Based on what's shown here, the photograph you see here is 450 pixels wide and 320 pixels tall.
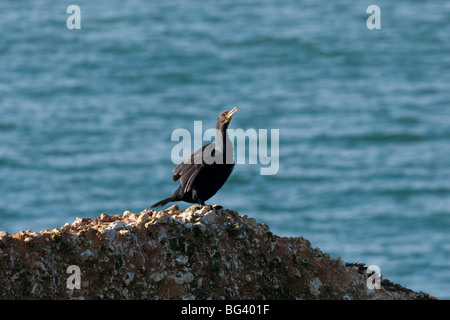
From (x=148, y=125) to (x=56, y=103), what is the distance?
680 cm

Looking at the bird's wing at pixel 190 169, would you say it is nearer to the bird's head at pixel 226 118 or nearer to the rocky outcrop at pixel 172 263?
the bird's head at pixel 226 118

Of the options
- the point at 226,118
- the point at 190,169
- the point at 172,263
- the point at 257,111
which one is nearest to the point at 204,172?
the point at 190,169

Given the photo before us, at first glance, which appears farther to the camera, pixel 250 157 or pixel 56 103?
pixel 56 103

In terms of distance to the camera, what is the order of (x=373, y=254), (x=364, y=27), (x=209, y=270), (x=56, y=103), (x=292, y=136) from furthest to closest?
(x=364, y=27) → (x=56, y=103) → (x=292, y=136) → (x=373, y=254) → (x=209, y=270)

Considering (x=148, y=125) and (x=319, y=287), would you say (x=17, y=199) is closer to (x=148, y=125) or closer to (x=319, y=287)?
(x=148, y=125)

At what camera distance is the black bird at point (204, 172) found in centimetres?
1331

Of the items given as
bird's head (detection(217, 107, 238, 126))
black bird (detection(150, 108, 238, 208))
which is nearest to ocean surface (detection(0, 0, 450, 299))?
bird's head (detection(217, 107, 238, 126))

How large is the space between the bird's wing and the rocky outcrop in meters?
1.11

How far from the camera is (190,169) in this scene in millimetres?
13477

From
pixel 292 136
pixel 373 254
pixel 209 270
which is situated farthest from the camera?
pixel 292 136

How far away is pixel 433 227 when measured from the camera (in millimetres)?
41031

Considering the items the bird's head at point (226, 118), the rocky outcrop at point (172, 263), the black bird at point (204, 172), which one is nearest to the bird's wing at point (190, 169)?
the black bird at point (204, 172)

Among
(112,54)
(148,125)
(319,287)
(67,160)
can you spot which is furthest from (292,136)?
(319,287)

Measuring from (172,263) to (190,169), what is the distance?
2564 millimetres
